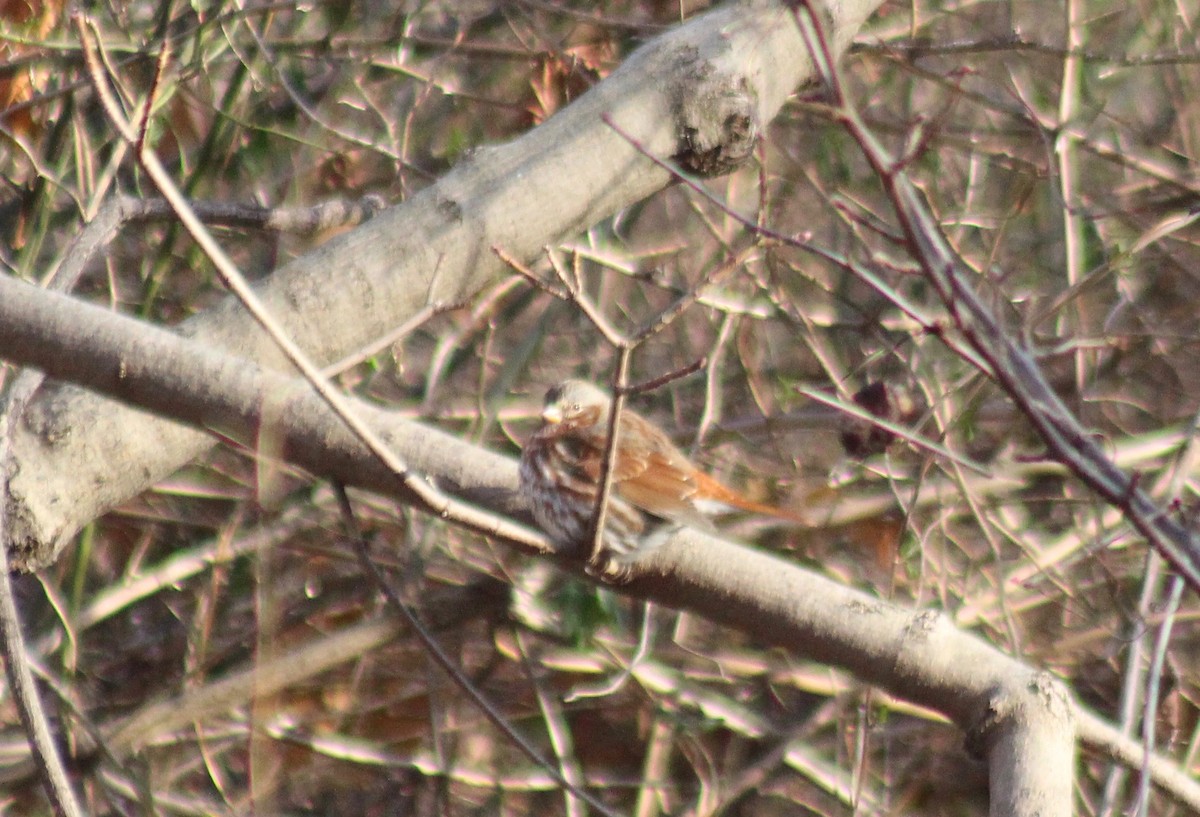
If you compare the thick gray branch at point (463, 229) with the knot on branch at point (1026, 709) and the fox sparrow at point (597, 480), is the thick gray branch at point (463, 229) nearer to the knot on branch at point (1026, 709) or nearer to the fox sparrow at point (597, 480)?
the fox sparrow at point (597, 480)

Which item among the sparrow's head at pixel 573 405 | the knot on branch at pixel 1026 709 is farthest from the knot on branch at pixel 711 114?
the knot on branch at pixel 1026 709

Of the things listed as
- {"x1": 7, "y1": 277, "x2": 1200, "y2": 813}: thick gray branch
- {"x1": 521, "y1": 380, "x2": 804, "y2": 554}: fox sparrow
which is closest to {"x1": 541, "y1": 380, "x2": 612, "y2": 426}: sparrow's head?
{"x1": 521, "y1": 380, "x2": 804, "y2": 554}: fox sparrow

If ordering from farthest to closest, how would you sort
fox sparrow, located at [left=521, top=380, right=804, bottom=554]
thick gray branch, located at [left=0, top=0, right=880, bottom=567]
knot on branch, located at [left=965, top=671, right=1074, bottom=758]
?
fox sparrow, located at [left=521, top=380, right=804, bottom=554]
knot on branch, located at [left=965, top=671, right=1074, bottom=758]
thick gray branch, located at [left=0, top=0, right=880, bottom=567]

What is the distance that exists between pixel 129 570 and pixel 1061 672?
358 cm

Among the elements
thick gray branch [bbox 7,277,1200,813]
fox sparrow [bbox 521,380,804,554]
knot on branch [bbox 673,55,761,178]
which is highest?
knot on branch [bbox 673,55,761,178]

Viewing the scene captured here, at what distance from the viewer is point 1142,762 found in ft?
7.88

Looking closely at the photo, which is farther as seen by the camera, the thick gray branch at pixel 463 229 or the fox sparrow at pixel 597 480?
the fox sparrow at pixel 597 480

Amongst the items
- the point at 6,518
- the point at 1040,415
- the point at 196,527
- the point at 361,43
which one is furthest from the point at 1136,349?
the point at 6,518

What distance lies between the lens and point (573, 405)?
392 centimetres

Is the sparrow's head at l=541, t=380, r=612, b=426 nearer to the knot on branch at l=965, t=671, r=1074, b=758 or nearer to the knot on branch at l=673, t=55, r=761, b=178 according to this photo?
the knot on branch at l=673, t=55, r=761, b=178

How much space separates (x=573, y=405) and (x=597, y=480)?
3.46 ft

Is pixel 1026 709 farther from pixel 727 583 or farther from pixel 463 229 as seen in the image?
pixel 463 229

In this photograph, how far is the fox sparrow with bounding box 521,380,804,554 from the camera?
2.83m

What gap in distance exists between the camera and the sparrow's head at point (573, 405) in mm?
3840
